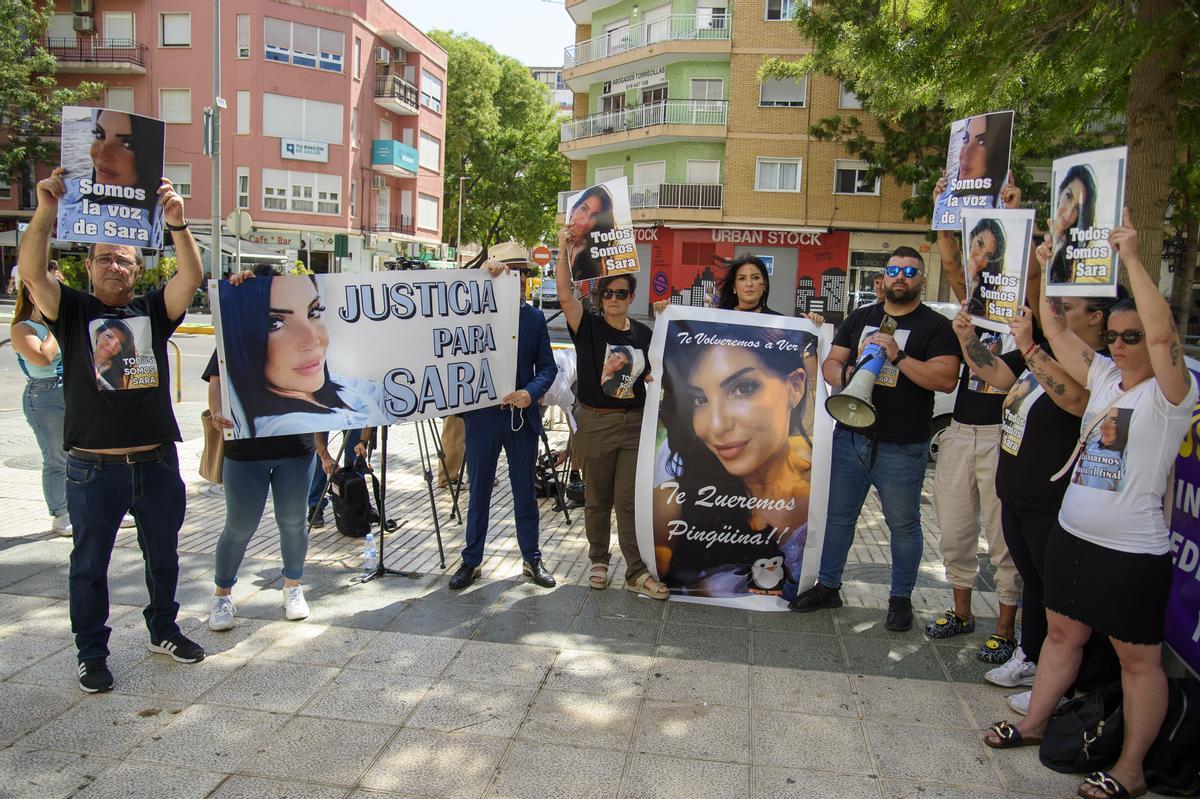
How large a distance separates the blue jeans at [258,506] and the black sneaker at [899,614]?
3254 millimetres

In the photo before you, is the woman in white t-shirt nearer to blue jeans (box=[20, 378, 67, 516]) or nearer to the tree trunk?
the tree trunk

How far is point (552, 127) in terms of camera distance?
2293 inches

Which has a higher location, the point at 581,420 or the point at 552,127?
the point at 552,127

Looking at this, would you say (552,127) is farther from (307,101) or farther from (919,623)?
(919,623)

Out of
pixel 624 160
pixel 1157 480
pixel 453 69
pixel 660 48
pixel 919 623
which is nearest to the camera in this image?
pixel 1157 480

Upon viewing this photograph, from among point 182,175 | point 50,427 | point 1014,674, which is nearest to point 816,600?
point 1014,674

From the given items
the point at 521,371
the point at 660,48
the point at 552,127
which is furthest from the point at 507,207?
the point at 521,371

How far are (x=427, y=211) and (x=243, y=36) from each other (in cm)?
1432

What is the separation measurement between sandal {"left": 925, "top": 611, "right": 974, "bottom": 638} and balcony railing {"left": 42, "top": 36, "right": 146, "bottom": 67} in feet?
142

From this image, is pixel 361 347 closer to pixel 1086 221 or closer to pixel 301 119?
pixel 1086 221

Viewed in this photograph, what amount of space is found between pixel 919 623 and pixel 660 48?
102 ft

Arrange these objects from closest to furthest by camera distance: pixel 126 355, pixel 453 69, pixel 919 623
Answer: pixel 126 355 < pixel 919 623 < pixel 453 69

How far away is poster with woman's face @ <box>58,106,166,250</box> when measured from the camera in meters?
3.85

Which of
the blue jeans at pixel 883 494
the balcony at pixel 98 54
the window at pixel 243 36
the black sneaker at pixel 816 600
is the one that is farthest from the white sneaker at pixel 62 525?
the balcony at pixel 98 54
